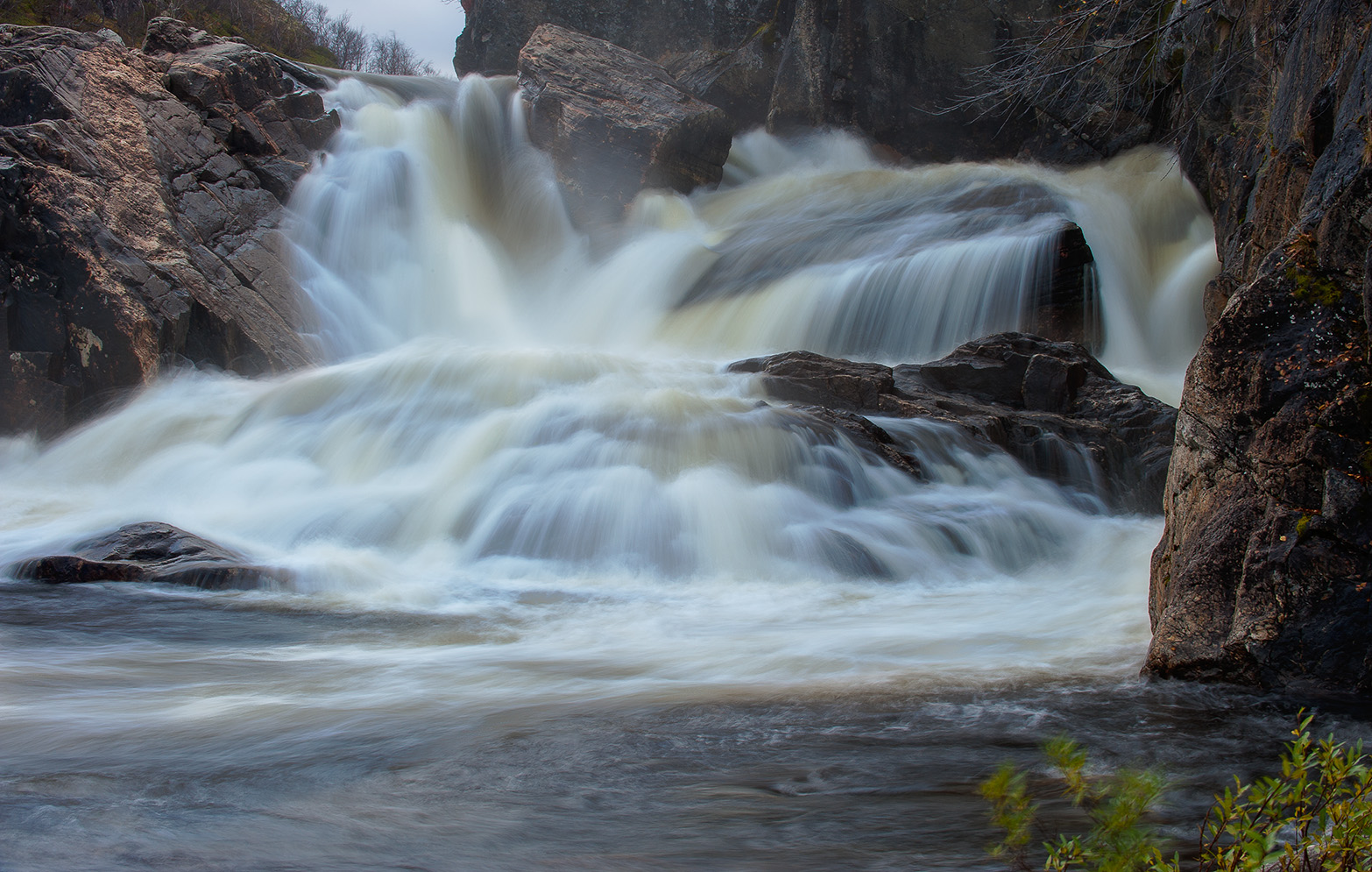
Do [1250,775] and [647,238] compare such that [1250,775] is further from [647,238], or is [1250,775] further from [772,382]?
[647,238]

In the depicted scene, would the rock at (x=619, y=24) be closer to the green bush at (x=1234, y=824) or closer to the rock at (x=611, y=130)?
the rock at (x=611, y=130)

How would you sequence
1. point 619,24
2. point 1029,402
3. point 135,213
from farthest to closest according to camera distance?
1. point 619,24
2. point 135,213
3. point 1029,402

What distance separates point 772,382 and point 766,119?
14.5 meters

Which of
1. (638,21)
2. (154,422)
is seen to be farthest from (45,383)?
(638,21)

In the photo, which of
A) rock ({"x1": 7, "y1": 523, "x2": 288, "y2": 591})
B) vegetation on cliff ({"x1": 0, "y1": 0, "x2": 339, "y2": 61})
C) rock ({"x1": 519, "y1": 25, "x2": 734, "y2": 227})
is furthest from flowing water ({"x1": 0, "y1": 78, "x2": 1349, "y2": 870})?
vegetation on cliff ({"x1": 0, "y1": 0, "x2": 339, "y2": 61})

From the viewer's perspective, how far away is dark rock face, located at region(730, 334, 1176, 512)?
8852 millimetres

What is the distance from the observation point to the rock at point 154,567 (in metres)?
6.37

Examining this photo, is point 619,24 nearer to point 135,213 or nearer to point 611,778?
point 135,213

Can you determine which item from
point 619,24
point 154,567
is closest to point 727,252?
point 154,567

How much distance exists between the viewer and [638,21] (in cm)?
2555

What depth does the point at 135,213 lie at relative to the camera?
11742 millimetres

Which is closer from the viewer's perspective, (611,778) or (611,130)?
(611,778)

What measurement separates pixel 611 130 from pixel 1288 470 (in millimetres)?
16325

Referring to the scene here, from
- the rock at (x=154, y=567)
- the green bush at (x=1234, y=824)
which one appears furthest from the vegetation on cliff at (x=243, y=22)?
the green bush at (x=1234, y=824)
